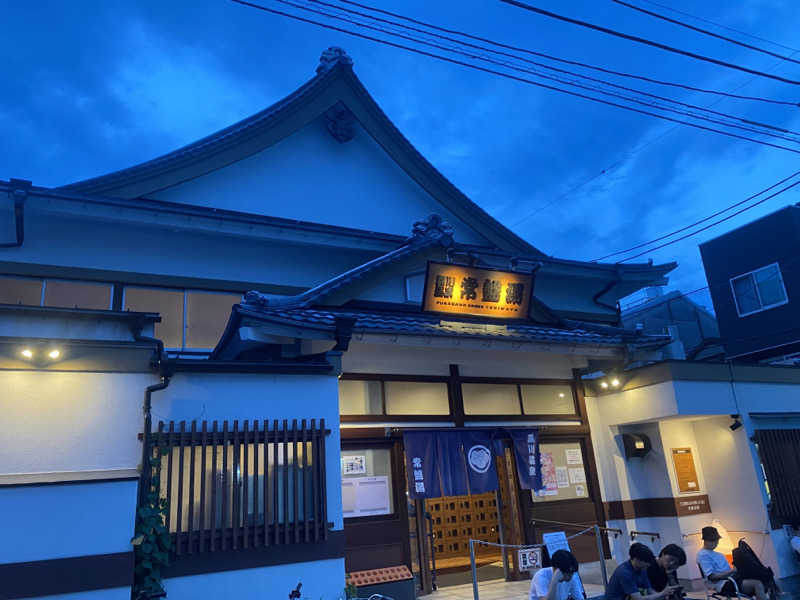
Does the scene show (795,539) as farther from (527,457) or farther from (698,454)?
(527,457)

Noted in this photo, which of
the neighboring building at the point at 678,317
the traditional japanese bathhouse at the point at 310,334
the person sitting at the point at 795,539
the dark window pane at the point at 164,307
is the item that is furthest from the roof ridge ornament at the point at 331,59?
the neighboring building at the point at 678,317

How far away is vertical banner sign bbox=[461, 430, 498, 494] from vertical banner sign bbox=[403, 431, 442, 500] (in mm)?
724

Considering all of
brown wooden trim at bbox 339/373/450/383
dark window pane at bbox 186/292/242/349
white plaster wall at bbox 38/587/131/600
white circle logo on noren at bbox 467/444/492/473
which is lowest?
white plaster wall at bbox 38/587/131/600

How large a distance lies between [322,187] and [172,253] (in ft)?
12.8

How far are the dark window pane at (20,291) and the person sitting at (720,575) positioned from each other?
38.1ft

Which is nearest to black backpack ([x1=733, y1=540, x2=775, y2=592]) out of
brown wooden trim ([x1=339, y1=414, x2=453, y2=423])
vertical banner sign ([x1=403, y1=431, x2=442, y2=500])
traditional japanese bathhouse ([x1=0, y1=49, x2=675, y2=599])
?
traditional japanese bathhouse ([x1=0, y1=49, x2=675, y2=599])

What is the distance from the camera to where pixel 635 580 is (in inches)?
279

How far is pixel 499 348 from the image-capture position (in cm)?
1062

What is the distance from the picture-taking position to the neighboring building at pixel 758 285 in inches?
844

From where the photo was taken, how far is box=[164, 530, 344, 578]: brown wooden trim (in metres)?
7.10

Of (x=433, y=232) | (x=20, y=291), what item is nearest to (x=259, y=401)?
(x=20, y=291)

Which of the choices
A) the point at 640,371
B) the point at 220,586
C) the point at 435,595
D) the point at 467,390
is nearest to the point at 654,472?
the point at 640,371

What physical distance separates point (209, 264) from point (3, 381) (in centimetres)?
511

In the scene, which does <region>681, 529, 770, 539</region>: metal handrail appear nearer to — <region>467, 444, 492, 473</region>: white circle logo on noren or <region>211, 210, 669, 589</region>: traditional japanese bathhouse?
<region>211, 210, 669, 589</region>: traditional japanese bathhouse
